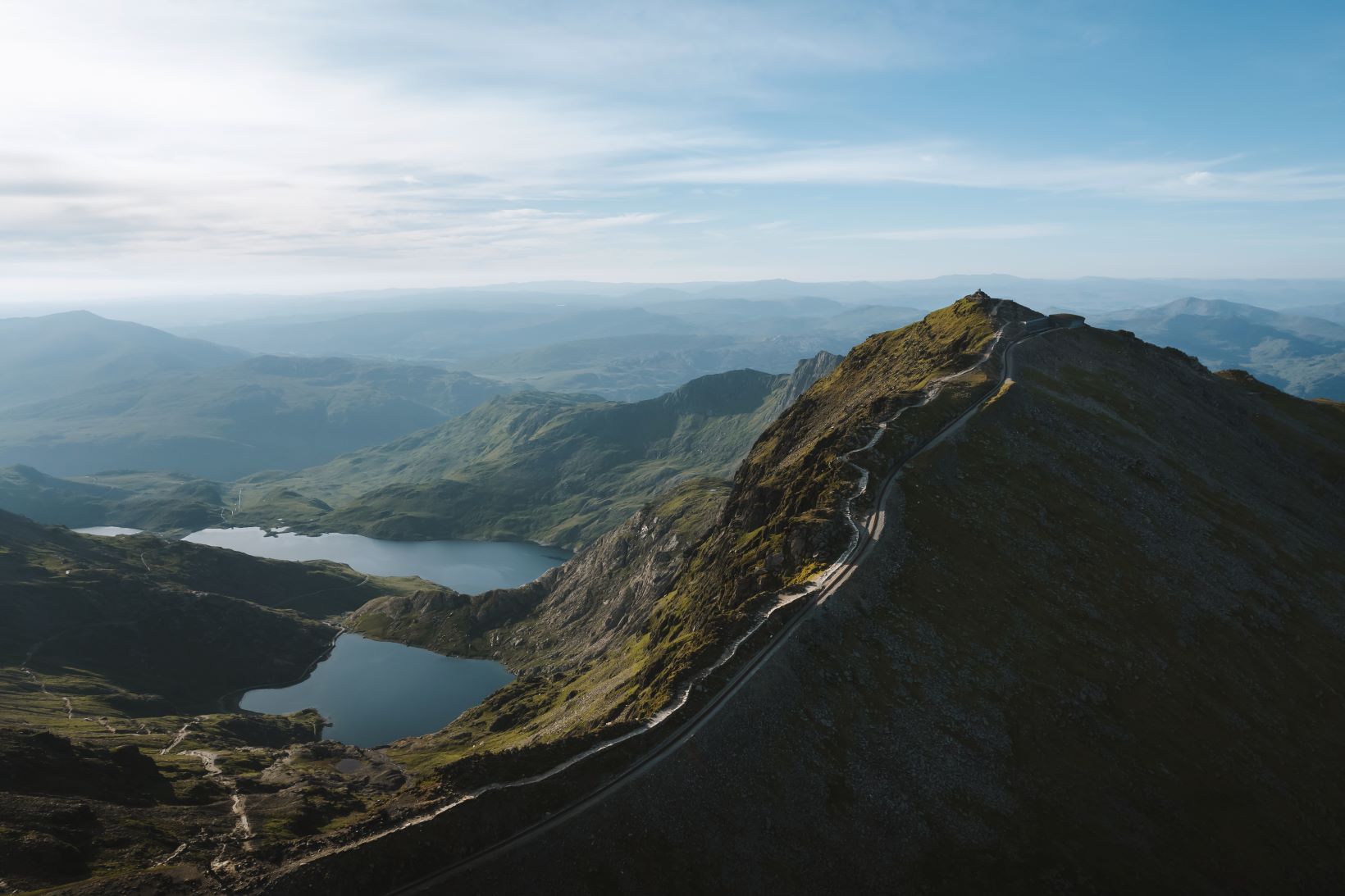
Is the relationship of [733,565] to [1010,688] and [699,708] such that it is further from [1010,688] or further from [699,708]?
[1010,688]

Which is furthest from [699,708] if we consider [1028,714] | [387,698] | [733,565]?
[387,698]

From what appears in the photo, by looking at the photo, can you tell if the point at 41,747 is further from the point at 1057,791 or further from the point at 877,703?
the point at 1057,791

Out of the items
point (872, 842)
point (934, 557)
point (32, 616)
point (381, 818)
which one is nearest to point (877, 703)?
point (872, 842)

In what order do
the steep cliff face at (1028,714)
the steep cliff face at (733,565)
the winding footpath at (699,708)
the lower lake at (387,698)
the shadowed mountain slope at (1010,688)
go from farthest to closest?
the lower lake at (387,698), the steep cliff face at (733,565), the shadowed mountain slope at (1010,688), the steep cliff face at (1028,714), the winding footpath at (699,708)

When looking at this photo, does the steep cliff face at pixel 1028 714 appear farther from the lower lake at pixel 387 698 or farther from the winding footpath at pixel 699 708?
the lower lake at pixel 387 698

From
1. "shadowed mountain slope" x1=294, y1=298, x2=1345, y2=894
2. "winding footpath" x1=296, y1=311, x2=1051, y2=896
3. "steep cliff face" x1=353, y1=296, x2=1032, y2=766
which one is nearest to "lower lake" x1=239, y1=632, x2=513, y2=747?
"steep cliff face" x1=353, y1=296, x2=1032, y2=766

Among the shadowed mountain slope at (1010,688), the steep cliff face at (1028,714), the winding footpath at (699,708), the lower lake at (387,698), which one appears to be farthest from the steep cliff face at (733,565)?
the lower lake at (387,698)
